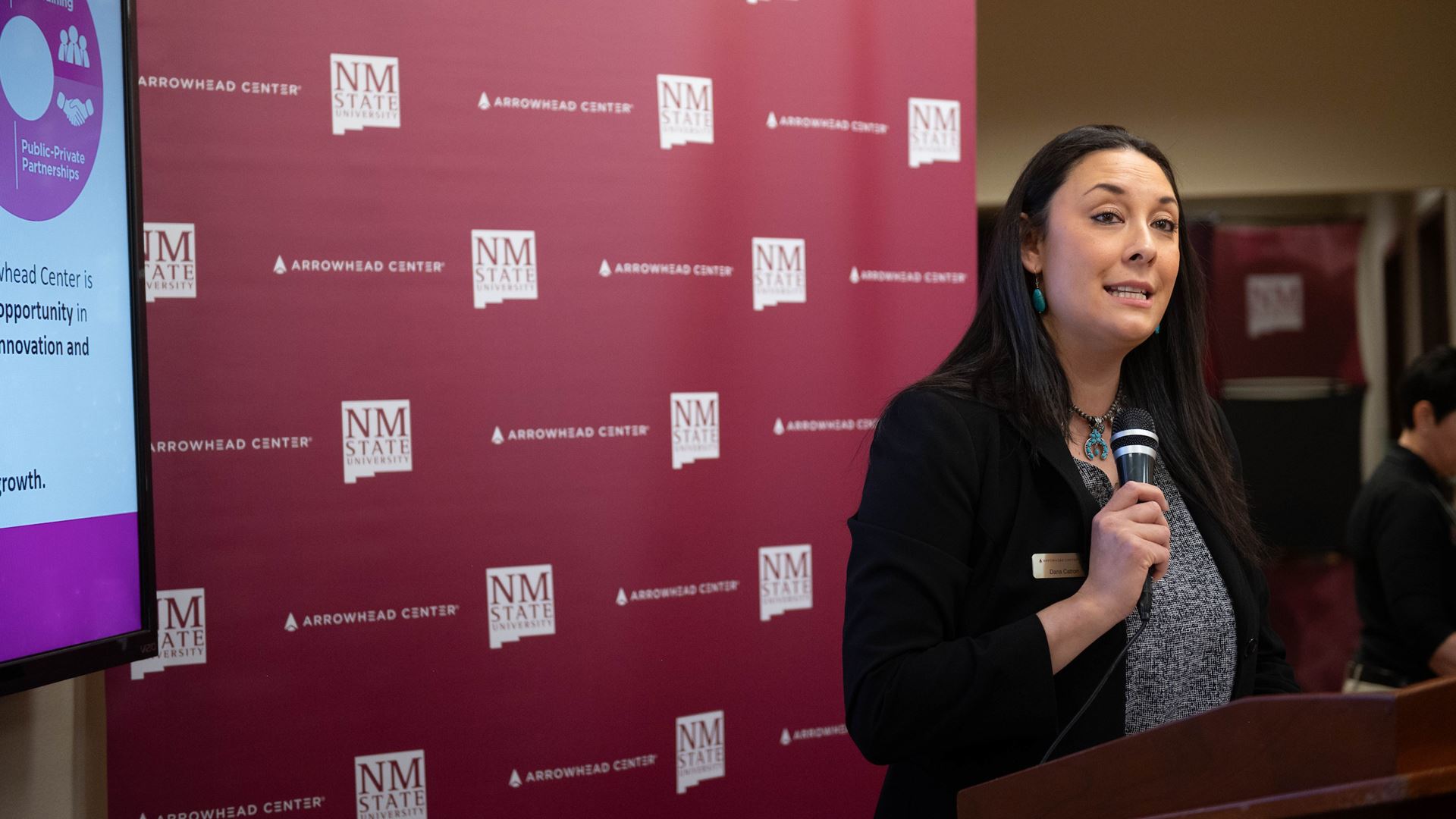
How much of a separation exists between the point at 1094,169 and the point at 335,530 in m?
1.85

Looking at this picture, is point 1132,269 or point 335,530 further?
point 335,530

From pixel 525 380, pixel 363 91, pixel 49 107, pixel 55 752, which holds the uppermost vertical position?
pixel 363 91

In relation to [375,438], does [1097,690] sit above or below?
below

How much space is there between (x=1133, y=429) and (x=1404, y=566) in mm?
2349

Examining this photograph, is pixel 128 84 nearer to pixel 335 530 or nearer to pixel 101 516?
pixel 101 516

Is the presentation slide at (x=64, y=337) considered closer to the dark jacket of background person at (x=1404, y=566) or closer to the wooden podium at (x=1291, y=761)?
the wooden podium at (x=1291, y=761)

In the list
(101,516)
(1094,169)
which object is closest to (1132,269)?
(1094,169)

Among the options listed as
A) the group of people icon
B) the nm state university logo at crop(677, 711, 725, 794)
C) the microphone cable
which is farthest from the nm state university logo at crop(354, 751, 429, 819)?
the microphone cable

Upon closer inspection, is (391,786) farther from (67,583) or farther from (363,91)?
(363,91)

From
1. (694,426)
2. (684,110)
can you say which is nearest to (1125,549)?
(694,426)

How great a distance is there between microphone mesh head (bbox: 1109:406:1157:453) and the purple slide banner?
1.49 m

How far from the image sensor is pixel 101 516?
5.62 ft

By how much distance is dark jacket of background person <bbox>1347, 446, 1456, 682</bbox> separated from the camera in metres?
3.22

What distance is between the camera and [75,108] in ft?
5.48
